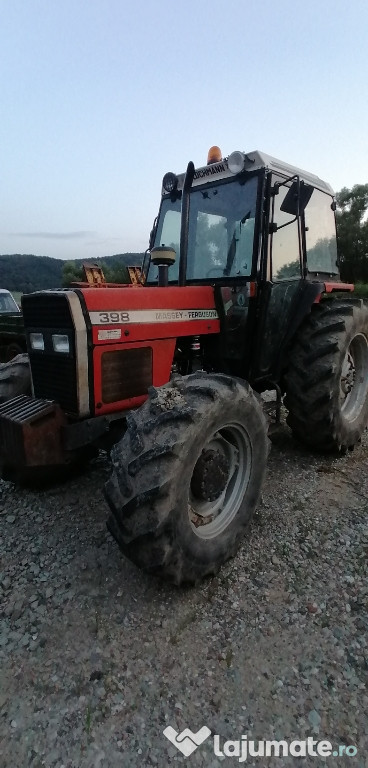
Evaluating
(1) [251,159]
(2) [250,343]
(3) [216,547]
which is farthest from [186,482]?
(1) [251,159]

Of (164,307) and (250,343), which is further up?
(164,307)

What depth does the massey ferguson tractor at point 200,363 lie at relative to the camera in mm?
2201

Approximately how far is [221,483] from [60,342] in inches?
50.1

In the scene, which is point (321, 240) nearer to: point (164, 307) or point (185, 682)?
point (164, 307)

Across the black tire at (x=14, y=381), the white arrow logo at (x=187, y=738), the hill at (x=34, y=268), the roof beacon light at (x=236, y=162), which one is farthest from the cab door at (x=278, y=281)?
the hill at (x=34, y=268)

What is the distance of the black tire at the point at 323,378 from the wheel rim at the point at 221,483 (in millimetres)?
1159

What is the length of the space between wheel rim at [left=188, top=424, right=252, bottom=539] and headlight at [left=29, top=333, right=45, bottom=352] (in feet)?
4.03

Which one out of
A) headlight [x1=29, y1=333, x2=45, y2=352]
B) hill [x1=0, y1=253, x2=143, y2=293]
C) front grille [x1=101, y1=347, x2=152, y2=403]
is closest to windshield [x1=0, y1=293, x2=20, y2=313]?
headlight [x1=29, y1=333, x2=45, y2=352]

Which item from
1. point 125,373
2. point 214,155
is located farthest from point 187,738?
point 214,155

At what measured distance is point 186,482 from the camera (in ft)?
7.27

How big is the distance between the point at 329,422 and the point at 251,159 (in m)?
2.17

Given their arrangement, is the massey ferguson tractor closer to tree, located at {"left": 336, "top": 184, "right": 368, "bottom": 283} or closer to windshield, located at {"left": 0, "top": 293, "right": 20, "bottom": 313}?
windshield, located at {"left": 0, "top": 293, "right": 20, "bottom": 313}

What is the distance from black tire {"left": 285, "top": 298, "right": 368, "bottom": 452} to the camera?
3674 millimetres

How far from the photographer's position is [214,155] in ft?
12.1
